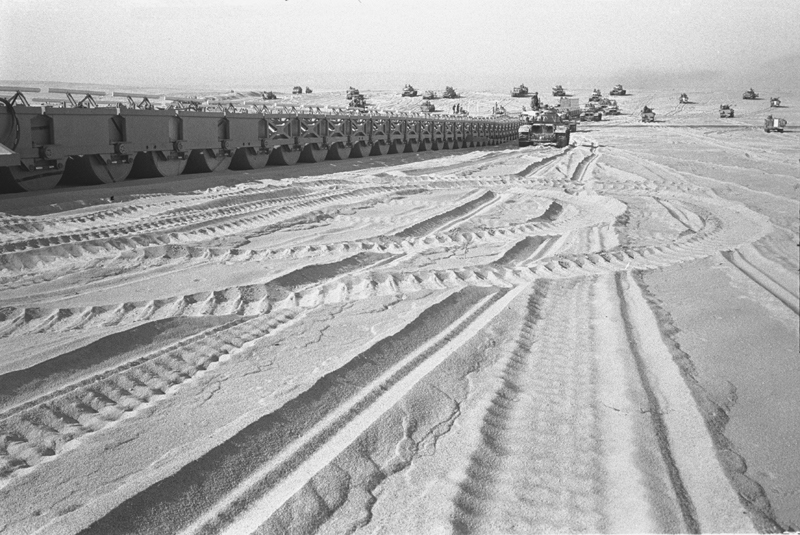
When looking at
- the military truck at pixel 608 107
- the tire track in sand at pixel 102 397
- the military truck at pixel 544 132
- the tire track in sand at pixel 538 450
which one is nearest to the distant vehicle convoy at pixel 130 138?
the tire track in sand at pixel 102 397

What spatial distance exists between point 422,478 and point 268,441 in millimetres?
728

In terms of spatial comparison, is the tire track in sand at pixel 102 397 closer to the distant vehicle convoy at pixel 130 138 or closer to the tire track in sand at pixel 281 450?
the tire track in sand at pixel 281 450

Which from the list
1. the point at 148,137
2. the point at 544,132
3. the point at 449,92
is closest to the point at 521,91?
the point at 449,92

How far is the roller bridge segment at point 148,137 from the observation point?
10.5 m

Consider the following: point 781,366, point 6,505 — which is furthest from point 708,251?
point 6,505

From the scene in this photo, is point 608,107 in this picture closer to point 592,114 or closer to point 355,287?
point 592,114

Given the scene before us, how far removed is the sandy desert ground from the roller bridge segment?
3.38m

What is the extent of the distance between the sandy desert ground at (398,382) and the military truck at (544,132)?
22316mm

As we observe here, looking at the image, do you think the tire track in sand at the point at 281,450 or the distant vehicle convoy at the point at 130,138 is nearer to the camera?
the tire track in sand at the point at 281,450

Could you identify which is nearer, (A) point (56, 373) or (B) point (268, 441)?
(B) point (268, 441)

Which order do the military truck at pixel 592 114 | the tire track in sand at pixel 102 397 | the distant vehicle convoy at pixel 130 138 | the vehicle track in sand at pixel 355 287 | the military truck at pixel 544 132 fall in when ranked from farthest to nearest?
the military truck at pixel 592 114 < the military truck at pixel 544 132 < the distant vehicle convoy at pixel 130 138 < the vehicle track in sand at pixel 355 287 < the tire track in sand at pixel 102 397

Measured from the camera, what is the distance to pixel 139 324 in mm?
4652

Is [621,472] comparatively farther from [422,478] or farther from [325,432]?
[325,432]

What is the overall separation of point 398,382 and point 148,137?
10609mm
